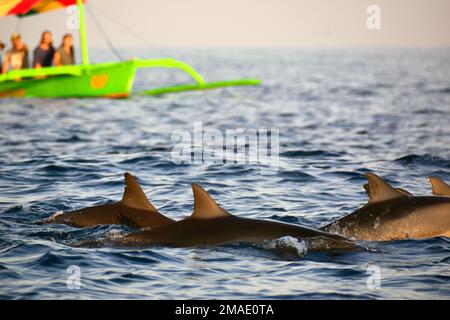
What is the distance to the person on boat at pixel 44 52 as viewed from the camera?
107 feet

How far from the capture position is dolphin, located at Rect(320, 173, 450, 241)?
1237cm

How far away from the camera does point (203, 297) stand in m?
10.2

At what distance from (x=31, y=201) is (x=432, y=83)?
42671 millimetres

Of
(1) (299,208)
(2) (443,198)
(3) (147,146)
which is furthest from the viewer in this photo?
(3) (147,146)

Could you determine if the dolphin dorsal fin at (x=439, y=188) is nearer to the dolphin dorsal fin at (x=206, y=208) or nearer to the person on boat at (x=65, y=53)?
the dolphin dorsal fin at (x=206, y=208)

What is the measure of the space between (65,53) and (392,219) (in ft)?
73.5

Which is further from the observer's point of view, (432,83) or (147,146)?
(432,83)

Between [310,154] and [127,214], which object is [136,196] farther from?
[310,154]

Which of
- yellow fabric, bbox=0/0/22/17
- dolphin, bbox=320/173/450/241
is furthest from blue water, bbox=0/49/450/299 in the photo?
yellow fabric, bbox=0/0/22/17

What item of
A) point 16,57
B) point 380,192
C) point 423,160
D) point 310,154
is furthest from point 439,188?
point 16,57

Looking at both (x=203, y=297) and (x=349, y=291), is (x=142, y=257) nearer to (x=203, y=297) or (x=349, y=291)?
(x=203, y=297)

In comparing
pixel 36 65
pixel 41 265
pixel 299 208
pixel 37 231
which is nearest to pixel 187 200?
pixel 299 208

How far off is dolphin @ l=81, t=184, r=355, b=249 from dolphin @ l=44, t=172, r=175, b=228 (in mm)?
622

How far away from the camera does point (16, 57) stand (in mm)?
31984
